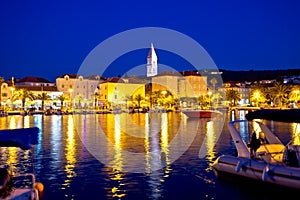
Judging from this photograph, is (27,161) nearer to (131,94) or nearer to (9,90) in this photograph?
(9,90)

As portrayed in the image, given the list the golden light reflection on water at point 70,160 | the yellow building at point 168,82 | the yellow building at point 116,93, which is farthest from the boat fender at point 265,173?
the yellow building at point 168,82

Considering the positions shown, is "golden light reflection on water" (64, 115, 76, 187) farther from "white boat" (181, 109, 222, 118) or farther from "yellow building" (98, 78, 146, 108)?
"yellow building" (98, 78, 146, 108)

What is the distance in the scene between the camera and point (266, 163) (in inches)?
459

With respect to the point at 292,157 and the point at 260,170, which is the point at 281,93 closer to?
the point at 292,157

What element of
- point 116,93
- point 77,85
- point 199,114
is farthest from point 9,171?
point 77,85

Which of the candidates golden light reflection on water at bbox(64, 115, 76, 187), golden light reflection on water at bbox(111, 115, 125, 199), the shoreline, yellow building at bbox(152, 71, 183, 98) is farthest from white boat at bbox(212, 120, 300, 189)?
yellow building at bbox(152, 71, 183, 98)

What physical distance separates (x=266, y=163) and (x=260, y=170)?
0.97ft

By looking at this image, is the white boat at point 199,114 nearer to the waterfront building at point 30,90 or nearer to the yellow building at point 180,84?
the waterfront building at point 30,90

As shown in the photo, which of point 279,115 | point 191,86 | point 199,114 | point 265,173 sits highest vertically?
point 191,86

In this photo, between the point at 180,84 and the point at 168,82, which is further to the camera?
the point at 180,84

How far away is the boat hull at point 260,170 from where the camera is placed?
1061cm

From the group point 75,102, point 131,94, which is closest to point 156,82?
point 131,94

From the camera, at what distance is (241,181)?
39.8 feet

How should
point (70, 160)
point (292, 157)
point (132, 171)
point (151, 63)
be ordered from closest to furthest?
point (292, 157) < point (132, 171) < point (70, 160) < point (151, 63)
